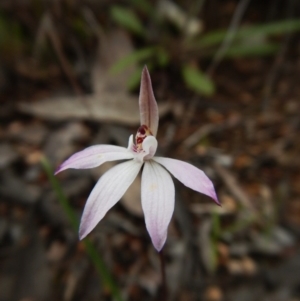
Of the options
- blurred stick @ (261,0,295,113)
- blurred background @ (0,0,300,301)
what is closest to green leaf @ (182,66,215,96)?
blurred background @ (0,0,300,301)

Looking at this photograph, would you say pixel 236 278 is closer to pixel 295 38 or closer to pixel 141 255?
pixel 141 255

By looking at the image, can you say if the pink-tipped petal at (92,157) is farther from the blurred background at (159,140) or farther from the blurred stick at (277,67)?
the blurred stick at (277,67)

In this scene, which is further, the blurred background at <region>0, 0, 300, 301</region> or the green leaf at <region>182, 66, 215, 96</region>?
the green leaf at <region>182, 66, 215, 96</region>

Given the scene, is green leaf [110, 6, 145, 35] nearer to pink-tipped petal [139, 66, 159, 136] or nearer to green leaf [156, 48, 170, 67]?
green leaf [156, 48, 170, 67]

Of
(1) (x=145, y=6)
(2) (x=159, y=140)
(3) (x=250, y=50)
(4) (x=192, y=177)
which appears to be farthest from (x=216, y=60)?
(4) (x=192, y=177)

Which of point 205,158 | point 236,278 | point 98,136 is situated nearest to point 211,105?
point 205,158

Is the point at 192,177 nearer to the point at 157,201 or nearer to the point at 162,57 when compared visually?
the point at 157,201

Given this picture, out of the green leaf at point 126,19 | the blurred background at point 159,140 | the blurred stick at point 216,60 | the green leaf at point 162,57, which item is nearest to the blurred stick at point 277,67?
the blurred background at point 159,140
